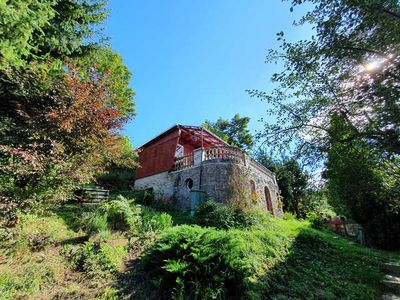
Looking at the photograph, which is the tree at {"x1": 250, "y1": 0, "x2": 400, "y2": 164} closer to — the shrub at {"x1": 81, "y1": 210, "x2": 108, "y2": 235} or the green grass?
the green grass

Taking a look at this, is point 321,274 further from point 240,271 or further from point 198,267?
point 198,267

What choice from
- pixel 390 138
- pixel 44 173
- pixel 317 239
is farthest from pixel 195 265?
pixel 317 239

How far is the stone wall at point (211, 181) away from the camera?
10969mm

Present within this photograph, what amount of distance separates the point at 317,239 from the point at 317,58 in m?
7.38

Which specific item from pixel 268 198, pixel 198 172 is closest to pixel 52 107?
pixel 198 172

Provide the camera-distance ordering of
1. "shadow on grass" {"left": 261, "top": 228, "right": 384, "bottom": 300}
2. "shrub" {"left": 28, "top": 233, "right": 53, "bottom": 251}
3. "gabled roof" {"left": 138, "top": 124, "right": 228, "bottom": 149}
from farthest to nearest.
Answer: "gabled roof" {"left": 138, "top": 124, "right": 228, "bottom": 149} → "shadow on grass" {"left": 261, "top": 228, "right": 384, "bottom": 300} → "shrub" {"left": 28, "top": 233, "right": 53, "bottom": 251}

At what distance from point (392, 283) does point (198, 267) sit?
608 centimetres

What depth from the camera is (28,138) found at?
552cm

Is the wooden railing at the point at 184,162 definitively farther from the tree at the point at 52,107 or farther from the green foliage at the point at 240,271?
the green foliage at the point at 240,271

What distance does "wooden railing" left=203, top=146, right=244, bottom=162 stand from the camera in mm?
11672

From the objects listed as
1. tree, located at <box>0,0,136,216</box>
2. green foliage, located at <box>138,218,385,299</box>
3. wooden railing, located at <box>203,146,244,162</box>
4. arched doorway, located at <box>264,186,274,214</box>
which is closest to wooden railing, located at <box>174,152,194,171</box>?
wooden railing, located at <box>203,146,244,162</box>

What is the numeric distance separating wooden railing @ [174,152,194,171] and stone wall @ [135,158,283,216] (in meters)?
0.28

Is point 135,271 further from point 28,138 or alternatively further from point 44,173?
point 28,138

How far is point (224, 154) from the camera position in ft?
38.9
